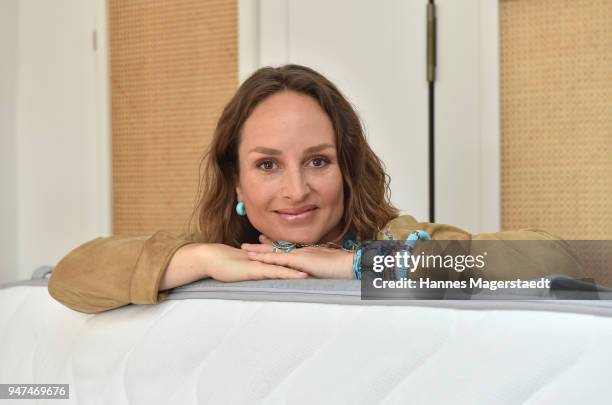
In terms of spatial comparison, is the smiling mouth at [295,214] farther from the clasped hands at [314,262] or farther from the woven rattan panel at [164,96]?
the woven rattan panel at [164,96]

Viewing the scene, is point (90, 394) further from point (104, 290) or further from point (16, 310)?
point (16, 310)

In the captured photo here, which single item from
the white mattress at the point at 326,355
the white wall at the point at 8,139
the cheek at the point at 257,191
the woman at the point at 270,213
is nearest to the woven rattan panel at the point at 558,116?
the woman at the point at 270,213

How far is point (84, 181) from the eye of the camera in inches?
111

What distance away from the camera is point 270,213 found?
1268 mm

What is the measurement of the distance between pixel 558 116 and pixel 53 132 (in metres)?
1.90

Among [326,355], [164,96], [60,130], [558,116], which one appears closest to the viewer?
[326,355]

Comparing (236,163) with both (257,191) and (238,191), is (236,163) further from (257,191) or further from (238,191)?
(257,191)

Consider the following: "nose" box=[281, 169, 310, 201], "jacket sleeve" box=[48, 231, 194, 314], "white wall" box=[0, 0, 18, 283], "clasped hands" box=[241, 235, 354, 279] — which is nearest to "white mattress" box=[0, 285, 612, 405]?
"jacket sleeve" box=[48, 231, 194, 314]

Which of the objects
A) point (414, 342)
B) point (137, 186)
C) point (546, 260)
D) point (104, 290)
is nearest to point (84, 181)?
point (137, 186)

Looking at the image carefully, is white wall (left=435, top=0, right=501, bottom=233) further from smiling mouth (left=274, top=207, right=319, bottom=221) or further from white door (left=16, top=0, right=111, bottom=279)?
white door (left=16, top=0, right=111, bottom=279)

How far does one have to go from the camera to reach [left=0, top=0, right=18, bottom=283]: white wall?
2883 millimetres

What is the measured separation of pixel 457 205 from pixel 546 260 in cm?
112

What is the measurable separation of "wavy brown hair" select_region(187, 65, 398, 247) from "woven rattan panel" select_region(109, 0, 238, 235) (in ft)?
3.65

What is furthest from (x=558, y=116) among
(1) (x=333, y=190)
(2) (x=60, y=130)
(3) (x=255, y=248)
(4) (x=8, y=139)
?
(4) (x=8, y=139)
